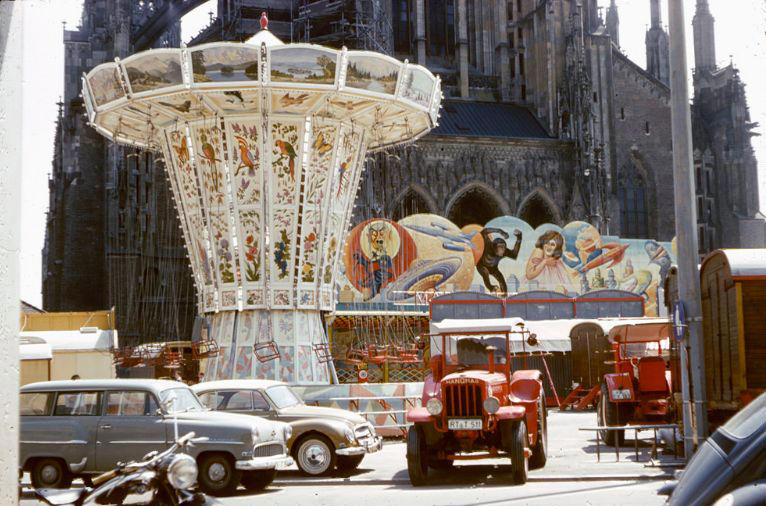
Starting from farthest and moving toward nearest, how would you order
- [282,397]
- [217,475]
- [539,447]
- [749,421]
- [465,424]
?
[282,397] < [539,447] < [465,424] < [217,475] < [749,421]

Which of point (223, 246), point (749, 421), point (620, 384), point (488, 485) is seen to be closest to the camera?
point (749, 421)

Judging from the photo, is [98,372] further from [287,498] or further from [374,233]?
[287,498]

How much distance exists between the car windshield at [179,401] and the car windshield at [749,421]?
8626mm

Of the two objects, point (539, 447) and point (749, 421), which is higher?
point (749, 421)

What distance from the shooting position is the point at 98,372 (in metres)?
29.5

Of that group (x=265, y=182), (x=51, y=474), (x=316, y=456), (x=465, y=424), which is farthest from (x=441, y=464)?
(x=265, y=182)

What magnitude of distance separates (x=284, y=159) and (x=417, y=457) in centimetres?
1018

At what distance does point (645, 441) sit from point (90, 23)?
4306 centimetres

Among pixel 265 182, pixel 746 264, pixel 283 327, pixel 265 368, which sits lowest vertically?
pixel 265 368

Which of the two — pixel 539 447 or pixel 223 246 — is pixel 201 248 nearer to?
pixel 223 246

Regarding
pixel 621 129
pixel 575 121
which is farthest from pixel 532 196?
pixel 621 129

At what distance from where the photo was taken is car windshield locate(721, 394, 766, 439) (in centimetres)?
629

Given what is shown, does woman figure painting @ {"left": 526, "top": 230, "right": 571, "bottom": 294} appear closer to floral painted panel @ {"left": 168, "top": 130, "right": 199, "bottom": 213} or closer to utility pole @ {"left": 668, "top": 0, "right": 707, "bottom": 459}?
floral painted panel @ {"left": 168, "top": 130, "right": 199, "bottom": 213}

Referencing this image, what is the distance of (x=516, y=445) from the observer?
536 inches
